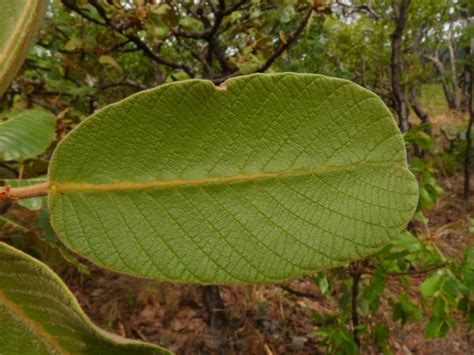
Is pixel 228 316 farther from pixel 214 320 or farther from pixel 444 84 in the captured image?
pixel 444 84

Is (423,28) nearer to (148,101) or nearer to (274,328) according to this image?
(274,328)

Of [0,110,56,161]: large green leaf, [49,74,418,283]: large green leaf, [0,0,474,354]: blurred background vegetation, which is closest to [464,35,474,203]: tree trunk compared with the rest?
[0,0,474,354]: blurred background vegetation

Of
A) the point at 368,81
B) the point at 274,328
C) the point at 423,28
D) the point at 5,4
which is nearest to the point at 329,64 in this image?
the point at 368,81

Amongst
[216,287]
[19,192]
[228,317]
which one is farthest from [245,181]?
[228,317]

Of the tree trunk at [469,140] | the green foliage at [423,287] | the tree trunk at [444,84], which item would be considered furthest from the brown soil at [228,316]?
the tree trunk at [444,84]

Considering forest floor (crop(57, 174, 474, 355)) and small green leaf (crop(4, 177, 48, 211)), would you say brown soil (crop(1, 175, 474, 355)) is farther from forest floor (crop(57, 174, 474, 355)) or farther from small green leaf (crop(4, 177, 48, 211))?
small green leaf (crop(4, 177, 48, 211))
